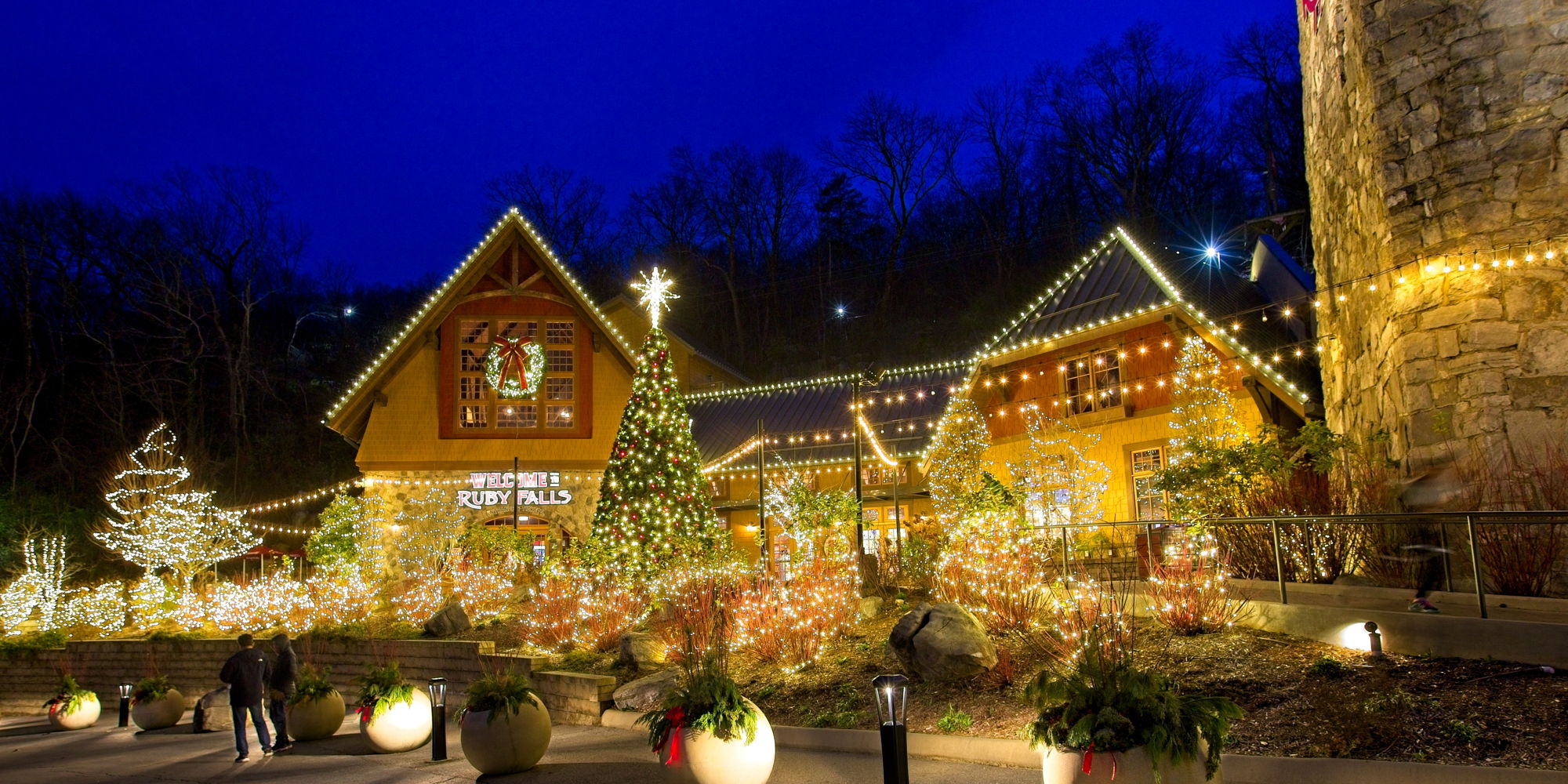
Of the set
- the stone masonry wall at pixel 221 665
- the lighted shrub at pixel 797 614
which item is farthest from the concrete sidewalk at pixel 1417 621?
the stone masonry wall at pixel 221 665

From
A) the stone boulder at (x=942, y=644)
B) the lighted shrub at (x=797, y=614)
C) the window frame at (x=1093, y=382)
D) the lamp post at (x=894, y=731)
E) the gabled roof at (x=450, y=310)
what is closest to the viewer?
the lamp post at (x=894, y=731)

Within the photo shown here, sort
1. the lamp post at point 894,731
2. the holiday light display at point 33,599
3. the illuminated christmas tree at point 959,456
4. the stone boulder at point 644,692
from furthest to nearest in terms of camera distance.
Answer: the holiday light display at point 33,599 < the illuminated christmas tree at point 959,456 < the stone boulder at point 644,692 < the lamp post at point 894,731

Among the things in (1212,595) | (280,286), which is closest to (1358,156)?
(1212,595)

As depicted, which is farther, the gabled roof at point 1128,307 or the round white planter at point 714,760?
the gabled roof at point 1128,307

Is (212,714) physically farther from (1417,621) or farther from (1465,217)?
(1465,217)

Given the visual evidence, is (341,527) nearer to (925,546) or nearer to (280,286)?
(925,546)

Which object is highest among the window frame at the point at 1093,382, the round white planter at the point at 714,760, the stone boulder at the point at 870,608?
the window frame at the point at 1093,382

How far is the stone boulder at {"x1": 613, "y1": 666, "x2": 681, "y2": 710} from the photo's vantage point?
12.1 metres

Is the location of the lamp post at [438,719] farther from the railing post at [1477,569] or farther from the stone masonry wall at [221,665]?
the railing post at [1477,569]

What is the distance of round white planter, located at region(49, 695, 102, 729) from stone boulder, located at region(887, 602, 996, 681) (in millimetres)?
15029

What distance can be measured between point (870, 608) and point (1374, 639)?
→ 6599mm

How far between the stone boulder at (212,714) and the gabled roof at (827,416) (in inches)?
503

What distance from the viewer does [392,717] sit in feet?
37.4

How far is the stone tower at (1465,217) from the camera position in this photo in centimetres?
995
